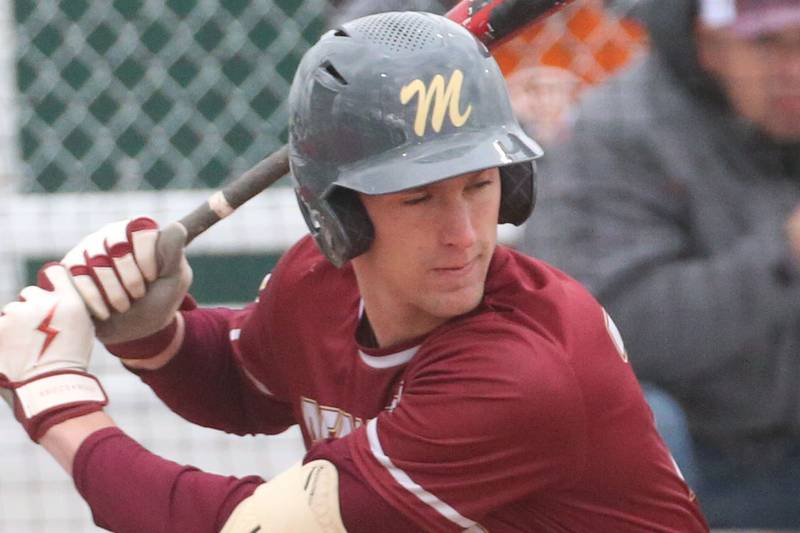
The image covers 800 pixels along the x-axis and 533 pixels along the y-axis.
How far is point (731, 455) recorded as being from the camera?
3.36m

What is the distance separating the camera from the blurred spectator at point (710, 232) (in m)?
3.25

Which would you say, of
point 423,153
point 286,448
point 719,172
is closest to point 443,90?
point 423,153

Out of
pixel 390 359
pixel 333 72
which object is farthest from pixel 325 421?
pixel 333 72

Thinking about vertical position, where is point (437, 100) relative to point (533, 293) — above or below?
above

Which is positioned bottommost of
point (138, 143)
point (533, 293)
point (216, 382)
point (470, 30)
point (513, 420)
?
point (138, 143)

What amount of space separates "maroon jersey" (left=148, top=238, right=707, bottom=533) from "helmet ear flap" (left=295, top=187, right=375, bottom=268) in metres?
0.16

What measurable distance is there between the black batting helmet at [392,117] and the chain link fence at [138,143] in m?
2.24

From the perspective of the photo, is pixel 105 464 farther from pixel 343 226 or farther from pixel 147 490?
pixel 343 226

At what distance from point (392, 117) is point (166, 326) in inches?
27.5

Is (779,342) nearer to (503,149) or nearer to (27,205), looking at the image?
(503,149)

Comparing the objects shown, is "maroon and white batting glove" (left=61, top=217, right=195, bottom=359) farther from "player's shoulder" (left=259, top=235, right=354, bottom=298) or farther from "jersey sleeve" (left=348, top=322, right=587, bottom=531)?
"jersey sleeve" (left=348, top=322, right=587, bottom=531)

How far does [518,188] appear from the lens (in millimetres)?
2291

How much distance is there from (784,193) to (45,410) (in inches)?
64.0

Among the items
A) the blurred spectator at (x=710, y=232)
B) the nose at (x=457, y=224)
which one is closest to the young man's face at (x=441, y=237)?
the nose at (x=457, y=224)
